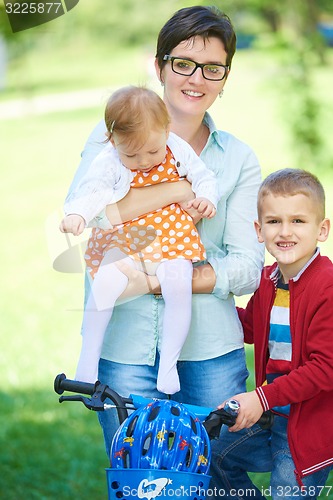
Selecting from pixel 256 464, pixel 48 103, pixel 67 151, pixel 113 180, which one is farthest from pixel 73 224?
pixel 48 103

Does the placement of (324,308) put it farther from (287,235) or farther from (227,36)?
(227,36)

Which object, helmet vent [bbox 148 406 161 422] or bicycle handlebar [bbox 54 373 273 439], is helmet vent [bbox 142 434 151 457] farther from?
bicycle handlebar [bbox 54 373 273 439]

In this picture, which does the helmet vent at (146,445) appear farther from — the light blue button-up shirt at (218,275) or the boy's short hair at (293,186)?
the boy's short hair at (293,186)

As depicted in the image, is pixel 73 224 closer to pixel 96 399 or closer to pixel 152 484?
pixel 96 399

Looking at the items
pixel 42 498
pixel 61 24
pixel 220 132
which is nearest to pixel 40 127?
pixel 61 24

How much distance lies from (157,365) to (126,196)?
56 cm

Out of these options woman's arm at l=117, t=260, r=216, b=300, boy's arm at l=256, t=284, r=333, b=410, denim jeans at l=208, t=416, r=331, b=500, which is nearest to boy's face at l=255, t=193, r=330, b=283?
boy's arm at l=256, t=284, r=333, b=410

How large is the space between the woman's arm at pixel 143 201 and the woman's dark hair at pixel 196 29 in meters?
0.42

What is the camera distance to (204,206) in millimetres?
2684

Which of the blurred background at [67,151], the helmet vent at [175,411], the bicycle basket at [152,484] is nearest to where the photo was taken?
the bicycle basket at [152,484]

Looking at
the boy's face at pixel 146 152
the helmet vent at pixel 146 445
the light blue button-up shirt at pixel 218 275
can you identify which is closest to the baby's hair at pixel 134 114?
the boy's face at pixel 146 152

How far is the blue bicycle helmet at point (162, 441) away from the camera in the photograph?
2.25m

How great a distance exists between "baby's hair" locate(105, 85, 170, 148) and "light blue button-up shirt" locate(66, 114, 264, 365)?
227 mm

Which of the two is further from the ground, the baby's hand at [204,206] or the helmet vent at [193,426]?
the baby's hand at [204,206]
